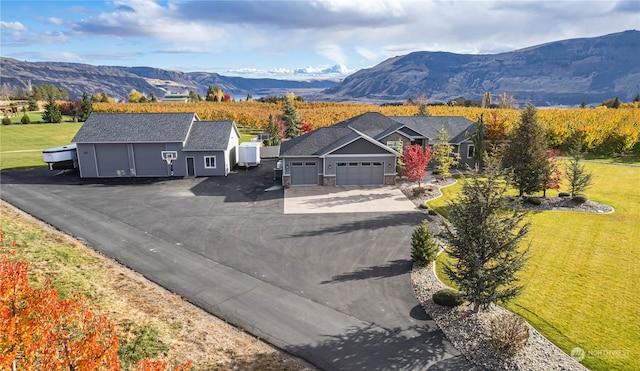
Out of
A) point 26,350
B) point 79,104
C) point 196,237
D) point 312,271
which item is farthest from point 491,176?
point 79,104

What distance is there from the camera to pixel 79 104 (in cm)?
8244

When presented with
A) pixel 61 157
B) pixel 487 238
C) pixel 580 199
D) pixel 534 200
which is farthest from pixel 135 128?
pixel 580 199

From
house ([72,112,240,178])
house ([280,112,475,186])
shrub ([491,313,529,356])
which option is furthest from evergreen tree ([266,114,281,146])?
shrub ([491,313,529,356])

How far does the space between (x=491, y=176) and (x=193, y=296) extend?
513 inches

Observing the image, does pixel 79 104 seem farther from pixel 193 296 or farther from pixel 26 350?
pixel 26 350

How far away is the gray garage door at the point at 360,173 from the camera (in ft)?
112

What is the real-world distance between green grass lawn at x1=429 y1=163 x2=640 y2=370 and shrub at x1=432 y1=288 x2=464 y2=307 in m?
2.15

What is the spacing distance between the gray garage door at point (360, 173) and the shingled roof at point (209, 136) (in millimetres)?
11975

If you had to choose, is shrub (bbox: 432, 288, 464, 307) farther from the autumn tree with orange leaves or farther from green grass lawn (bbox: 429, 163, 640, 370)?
the autumn tree with orange leaves

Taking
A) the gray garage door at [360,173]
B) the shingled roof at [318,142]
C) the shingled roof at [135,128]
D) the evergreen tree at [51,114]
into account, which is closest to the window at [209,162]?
the shingled roof at [135,128]

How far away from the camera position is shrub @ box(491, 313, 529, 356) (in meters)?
12.4

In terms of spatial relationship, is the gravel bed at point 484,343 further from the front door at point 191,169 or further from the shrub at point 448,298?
the front door at point 191,169

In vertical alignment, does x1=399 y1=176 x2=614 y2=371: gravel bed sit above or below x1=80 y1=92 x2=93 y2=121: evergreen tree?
below

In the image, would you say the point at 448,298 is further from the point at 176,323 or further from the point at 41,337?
the point at 41,337
